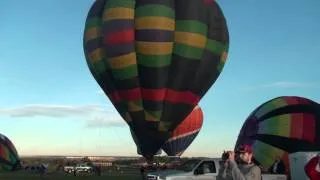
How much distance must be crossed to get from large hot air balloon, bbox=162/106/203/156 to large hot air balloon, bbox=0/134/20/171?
76.3 ft

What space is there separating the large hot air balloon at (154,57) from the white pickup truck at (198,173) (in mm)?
11010

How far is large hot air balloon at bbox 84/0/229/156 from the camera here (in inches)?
1240

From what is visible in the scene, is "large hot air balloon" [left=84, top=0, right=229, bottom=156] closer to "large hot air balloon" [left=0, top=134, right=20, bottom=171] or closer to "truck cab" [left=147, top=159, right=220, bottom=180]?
"truck cab" [left=147, top=159, right=220, bottom=180]

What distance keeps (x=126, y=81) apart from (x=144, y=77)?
1005 millimetres

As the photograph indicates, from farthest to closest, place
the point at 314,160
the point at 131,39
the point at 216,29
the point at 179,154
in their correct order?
the point at 179,154
the point at 216,29
the point at 131,39
the point at 314,160

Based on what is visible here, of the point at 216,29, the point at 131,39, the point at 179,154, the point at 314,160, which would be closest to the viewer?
the point at 314,160

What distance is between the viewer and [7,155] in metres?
64.8

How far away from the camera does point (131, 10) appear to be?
105 feet

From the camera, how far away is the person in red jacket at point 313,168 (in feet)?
61.1

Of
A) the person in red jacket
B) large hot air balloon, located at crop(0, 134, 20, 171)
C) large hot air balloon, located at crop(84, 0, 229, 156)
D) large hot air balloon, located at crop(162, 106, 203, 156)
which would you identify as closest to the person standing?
the person in red jacket

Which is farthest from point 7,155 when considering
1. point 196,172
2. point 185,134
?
point 196,172

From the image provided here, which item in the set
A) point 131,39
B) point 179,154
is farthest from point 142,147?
point 179,154

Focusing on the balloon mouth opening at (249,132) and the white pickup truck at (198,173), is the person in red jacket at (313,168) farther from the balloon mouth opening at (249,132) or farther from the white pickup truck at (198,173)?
the balloon mouth opening at (249,132)

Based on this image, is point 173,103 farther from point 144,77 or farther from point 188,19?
point 188,19
